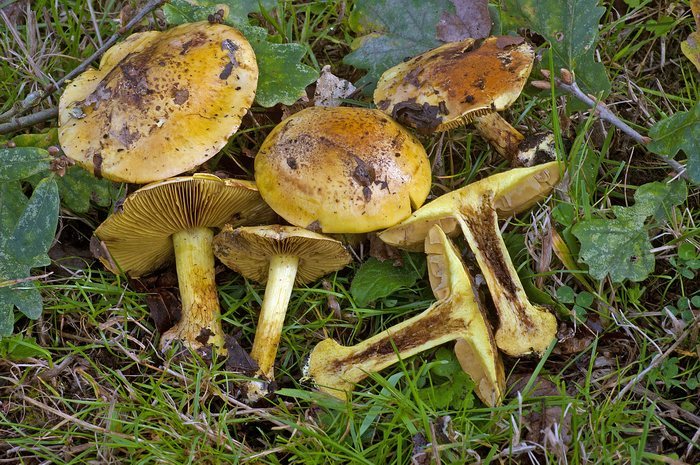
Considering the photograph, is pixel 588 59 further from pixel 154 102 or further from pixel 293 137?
pixel 154 102

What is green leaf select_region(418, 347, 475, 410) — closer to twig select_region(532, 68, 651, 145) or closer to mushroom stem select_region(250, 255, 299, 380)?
mushroom stem select_region(250, 255, 299, 380)

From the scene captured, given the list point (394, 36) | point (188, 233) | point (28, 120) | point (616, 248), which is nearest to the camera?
point (616, 248)

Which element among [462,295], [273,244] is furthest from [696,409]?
[273,244]

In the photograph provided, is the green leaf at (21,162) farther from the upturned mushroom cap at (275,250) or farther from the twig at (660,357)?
the twig at (660,357)

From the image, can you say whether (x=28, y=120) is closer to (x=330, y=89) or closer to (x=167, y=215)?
Answer: (x=167, y=215)

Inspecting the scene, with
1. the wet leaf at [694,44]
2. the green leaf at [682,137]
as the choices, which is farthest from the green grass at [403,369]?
the wet leaf at [694,44]

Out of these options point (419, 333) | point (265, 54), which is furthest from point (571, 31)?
point (419, 333)
